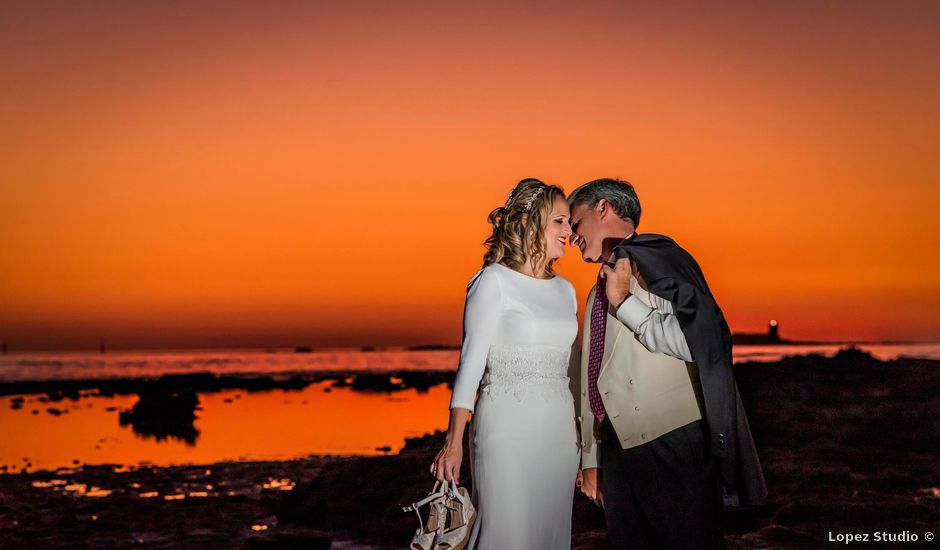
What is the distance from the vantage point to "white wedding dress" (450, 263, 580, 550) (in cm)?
506

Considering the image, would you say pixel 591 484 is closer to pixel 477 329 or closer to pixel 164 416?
pixel 477 329

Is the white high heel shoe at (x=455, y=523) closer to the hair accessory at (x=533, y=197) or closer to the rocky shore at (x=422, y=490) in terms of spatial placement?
the hair accessory at (x=533, y=197)

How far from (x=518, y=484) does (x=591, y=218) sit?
1.30m

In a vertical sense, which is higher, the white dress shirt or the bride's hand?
the white dress shirt

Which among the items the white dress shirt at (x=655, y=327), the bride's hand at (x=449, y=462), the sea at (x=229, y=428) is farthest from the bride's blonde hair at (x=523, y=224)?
the sea at (x=229, y=428)

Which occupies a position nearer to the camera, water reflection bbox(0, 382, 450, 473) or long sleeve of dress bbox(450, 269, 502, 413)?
long sleeve of dress bbox(450, 269, 502, 413)

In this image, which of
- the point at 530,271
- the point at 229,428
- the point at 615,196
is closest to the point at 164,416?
the point at 229,428

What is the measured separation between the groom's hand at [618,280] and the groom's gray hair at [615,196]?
358 millimetres

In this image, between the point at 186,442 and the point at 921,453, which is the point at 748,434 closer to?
the point at 921,453

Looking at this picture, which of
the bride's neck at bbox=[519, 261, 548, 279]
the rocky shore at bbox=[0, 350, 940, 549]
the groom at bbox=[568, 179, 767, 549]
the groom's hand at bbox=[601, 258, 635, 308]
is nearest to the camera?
the groom at bbox=[568, 179, 767, 549]

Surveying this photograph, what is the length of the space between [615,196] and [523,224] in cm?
46

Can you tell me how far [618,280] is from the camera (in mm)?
4777

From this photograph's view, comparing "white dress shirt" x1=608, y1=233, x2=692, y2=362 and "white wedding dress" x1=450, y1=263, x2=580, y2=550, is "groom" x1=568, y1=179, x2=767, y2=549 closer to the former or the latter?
"white dress shirt" x1=608, y1=233, x2=692, y2=362

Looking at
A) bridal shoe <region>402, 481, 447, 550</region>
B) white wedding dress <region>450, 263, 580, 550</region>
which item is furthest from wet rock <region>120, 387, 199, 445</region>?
bridal shoe <region>402, 481, 447, 550</region>
